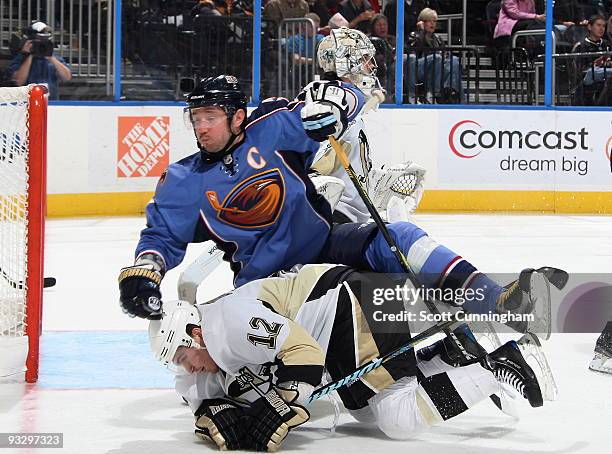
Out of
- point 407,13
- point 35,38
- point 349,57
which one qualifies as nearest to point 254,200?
point 349,57

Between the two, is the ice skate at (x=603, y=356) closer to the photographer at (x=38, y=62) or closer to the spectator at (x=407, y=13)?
the photographer at (x=38, y=62)

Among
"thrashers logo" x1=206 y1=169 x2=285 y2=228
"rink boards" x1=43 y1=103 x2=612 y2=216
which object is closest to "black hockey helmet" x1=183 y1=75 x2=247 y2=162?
"thrashers logo" x1=206 y1=169 x2=285 y2=228

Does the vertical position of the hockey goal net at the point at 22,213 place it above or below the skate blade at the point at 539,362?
above

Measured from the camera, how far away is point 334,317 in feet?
10.9

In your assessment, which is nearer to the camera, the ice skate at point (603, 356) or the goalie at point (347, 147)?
the goalie at point (347, 147)

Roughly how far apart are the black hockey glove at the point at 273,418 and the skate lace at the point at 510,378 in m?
0.51

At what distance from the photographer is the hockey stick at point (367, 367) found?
3.27 meters

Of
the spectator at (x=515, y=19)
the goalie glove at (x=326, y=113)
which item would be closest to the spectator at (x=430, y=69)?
the spectator at (x=515, y=19)

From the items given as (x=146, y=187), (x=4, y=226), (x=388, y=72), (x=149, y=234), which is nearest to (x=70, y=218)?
(x=146, y=187)

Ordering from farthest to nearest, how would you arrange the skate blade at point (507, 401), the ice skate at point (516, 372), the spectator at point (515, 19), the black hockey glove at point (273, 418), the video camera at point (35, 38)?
1. the spectator at point (515, 19)
2. the video camera at point (35, 38)
3. the skate blade at point (507, 401)
4. the ice skate at point (516, 372)
5. the black hockey glove at point (273, 418)

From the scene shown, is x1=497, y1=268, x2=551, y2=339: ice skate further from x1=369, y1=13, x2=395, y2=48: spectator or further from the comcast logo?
x1=369, y1=13, x2=395, y2=48: spectator

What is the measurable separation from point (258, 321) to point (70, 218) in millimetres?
5966

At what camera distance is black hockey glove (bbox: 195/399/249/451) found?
3137 millimetres

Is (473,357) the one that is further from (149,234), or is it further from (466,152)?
(466,152)
